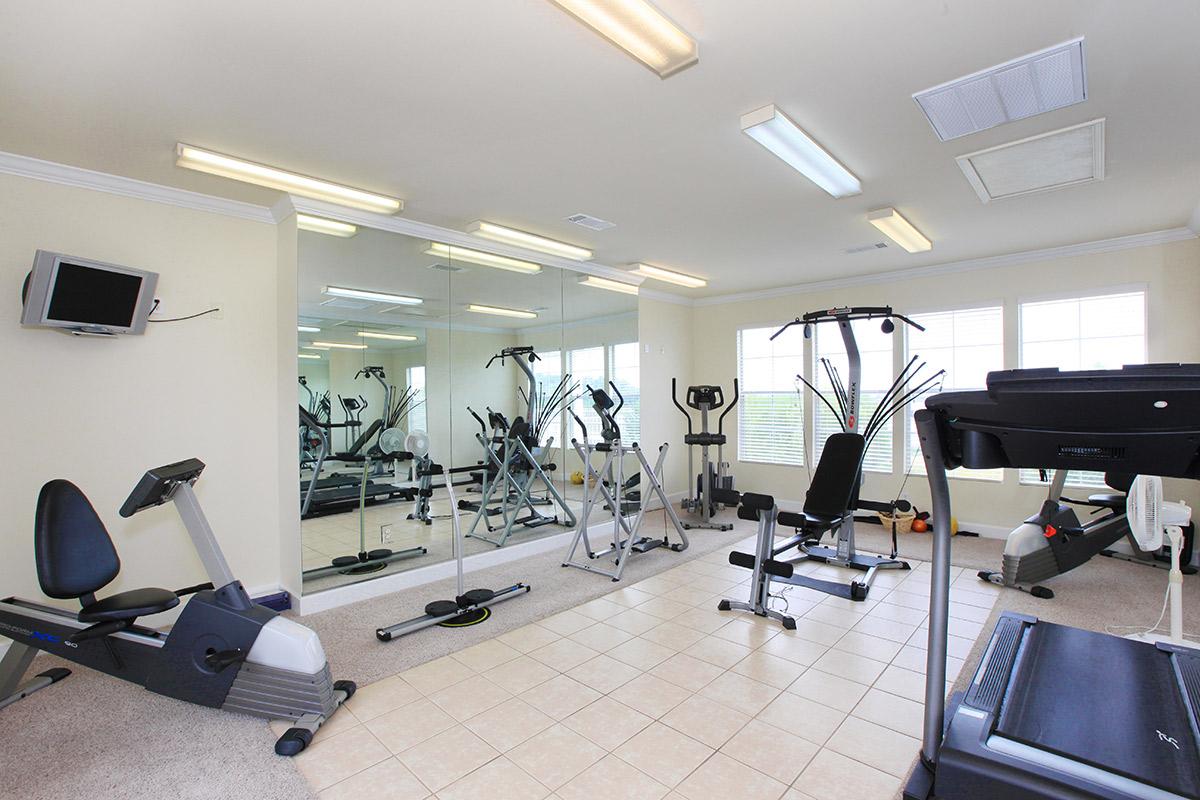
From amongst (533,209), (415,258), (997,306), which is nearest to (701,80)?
(533,209)

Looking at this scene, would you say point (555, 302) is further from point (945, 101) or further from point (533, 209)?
point (945, 101)

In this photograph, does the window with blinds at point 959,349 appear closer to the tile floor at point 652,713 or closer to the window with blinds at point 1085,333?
the window with blinds at point 1085,333

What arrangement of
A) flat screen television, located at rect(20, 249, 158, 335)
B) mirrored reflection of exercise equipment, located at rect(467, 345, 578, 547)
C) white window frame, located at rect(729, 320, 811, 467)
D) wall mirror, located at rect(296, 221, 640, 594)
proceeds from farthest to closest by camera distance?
white window frame, located at rect(729, 320, 811, 467) → mirrored reflection of exercise equipment, located at rect(467, 345, 578, 547) → wall mirror, located at rect(296, 221, 640, 594) → flat screen television, located at rect(20, 249, 158, 335)

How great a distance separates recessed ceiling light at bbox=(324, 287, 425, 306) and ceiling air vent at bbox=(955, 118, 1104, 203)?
12.3ft

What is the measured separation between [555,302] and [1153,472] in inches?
184

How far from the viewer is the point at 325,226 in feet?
12.4

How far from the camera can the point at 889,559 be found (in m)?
4.63

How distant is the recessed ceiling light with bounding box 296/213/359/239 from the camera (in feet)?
12.1

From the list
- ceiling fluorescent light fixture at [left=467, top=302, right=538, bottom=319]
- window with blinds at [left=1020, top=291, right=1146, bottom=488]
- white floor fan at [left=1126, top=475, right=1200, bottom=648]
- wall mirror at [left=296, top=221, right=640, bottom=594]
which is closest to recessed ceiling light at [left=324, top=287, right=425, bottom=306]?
wall mirror at [left=296, top=221, right=640, bottom=594]

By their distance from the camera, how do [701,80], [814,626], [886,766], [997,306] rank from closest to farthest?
[886,766]
[701,80]
[814,626]
[997,306]

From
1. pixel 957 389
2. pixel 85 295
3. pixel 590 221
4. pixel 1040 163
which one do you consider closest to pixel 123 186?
pixel 85 295

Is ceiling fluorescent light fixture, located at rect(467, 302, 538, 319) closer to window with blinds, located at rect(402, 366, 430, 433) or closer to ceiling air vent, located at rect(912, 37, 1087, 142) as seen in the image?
window with blinds, located at rect(402, 366, 430, 433)

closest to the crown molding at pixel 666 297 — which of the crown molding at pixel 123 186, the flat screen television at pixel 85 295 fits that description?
the crown molding at pixel 123 186

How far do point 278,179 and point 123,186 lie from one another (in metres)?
0.90
